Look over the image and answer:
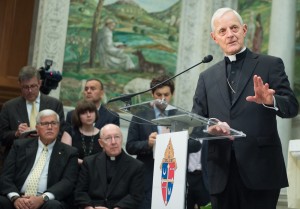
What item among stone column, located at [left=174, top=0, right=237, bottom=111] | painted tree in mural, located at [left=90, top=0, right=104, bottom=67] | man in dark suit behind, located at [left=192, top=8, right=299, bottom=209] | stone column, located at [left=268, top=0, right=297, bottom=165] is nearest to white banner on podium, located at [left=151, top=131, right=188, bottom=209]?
man in dark suit behind, located at [left=192, top=8, right=299, bottom=209]

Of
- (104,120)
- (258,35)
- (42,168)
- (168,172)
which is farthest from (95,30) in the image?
(168,172)

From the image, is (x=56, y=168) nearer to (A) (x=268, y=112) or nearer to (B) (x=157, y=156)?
(B) (x=157, y=156)

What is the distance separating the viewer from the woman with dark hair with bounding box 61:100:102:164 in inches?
224

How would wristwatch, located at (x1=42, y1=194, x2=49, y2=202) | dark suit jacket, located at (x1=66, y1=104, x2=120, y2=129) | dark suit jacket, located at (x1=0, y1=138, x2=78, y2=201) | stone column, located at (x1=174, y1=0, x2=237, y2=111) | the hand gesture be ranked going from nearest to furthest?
the hand gesture
wristwatch, located at (x1=42, y1=194, x2=49, y2=202)
dark suit jacket, located at (x1=0, y1=138, x2=78, y2=201)
dark suit jacket, located at (x1=66, y1=104, x2=120, y2=129)
stone column, located at (x1=174, y1=0, x2=237, y2=111)

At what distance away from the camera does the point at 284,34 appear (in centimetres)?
788

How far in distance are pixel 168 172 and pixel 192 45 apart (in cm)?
584

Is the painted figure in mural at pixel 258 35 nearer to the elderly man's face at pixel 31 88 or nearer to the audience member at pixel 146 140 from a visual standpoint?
the audience member at pixel 146 140

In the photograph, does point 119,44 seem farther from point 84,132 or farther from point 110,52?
point 84,132

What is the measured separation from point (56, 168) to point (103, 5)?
3.65 m

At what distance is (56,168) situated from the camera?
5395 mm

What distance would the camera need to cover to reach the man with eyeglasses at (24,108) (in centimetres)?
564

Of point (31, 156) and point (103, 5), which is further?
point (103, 5)

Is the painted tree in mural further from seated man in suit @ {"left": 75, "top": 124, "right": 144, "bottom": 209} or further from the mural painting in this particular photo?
seated man in suit @ {"left": 75, "top": 124, "right": 144, "bottom": 209}

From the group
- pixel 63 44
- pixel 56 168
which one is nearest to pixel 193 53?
pixel 63 44
